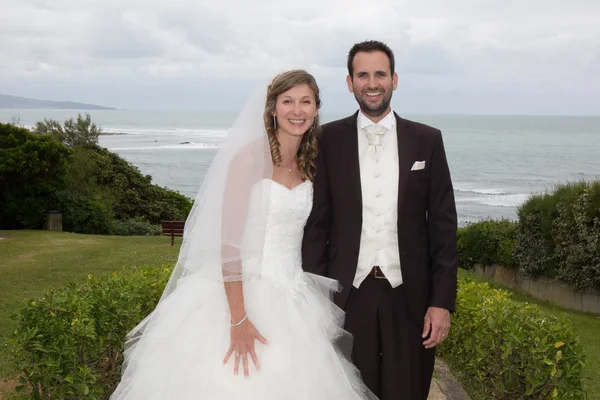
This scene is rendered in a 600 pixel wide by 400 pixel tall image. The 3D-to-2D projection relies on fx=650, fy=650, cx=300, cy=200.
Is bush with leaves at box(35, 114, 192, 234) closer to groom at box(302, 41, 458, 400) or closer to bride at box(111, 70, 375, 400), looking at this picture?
bride at box(111, 70, 375, 400)

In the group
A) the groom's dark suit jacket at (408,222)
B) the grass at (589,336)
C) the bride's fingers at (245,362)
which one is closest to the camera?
the bride's fingers at (245,362)

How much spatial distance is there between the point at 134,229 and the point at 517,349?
101ft

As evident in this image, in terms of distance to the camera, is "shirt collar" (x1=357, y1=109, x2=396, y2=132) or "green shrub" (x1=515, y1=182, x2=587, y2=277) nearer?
"shirt collar" (x1=357, y1=109, x2=396, y2=132)

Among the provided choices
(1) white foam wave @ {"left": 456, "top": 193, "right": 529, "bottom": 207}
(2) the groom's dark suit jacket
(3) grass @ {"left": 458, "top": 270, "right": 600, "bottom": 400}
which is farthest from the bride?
(1) white foam wave @ {"left": 456, "top": 193, "right": 529, "bottom": 207}

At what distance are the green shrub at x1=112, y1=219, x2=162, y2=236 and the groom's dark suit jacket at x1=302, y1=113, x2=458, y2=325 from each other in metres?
29.4

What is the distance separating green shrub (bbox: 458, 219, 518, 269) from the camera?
19266 mm

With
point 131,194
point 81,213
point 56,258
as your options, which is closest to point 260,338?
point 56,258

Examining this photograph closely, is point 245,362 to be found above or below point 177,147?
below

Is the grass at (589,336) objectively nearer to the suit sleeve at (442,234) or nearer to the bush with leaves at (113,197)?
the suit sleeve at (442,234)

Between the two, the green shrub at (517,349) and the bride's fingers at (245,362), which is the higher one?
the bride's fingers at (245,362)

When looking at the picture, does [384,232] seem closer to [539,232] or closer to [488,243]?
[539,232]

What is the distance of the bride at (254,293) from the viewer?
13.0 feet

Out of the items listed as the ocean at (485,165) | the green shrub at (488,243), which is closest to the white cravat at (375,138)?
the green shrub at (488,243)

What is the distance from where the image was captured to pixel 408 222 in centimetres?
436
